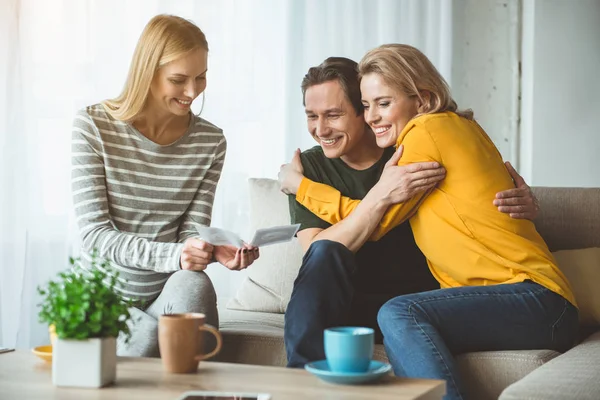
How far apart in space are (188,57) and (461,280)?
3.17 ft

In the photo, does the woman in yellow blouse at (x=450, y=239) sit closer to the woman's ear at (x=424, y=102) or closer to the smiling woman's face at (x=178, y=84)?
the woman's ear at (x=424, y=102)

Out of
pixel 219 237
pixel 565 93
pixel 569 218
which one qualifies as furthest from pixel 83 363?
pixel 565 93

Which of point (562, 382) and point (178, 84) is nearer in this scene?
point (562, 382)

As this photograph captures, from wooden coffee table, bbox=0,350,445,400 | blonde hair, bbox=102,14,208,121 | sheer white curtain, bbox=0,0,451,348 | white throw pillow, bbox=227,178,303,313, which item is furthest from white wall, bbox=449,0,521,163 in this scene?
Answer: wooden coffee table, bbox=0,350,445,400

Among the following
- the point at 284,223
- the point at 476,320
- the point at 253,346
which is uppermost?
the point at 284,223

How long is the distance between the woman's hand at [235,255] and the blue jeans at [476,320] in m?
0.39

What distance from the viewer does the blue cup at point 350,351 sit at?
1408mm

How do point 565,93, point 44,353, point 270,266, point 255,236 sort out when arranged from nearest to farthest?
point 44,353 < point 255,236 < point 270,266 < point 565,93

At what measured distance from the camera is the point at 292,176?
2.43 m

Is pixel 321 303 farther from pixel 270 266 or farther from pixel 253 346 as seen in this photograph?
pixel 270 266

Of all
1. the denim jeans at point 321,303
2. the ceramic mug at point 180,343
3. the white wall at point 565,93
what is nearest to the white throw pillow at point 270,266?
the denim jeans at point 321,303

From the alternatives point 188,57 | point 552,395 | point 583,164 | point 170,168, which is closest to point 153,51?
point 188,57

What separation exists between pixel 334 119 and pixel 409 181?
1.32 ft

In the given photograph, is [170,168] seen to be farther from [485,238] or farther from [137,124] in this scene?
[485,238]
